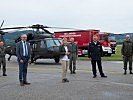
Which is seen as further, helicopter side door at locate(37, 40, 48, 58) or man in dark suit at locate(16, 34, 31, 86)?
helicopter side door at locate(37, 40, 48, 58)

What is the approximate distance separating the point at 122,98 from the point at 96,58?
6287 mm

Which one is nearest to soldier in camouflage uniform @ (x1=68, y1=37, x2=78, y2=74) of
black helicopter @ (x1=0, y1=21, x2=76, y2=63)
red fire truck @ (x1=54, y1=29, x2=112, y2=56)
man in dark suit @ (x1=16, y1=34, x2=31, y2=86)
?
man in dark suit @ (x1=16, y1=34, x2=31, y2=86)

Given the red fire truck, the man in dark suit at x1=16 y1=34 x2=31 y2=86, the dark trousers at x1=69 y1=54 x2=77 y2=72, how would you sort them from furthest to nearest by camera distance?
the red fire truck → the dark trousers at x1=69 y1=54 x2=77 y2=72 → the man in dark suit at x1=16 y1=34 x2=31 y2=86

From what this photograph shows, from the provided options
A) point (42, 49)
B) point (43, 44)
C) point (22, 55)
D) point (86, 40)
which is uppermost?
point (22, 55)

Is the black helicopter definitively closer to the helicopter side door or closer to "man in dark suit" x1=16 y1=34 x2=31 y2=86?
the helicopter side door

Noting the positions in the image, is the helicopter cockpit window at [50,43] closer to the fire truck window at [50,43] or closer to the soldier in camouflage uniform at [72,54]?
the fire truck window at [50,43]

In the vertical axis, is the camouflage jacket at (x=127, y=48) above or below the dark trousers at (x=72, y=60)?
above

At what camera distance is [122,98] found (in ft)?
35.0

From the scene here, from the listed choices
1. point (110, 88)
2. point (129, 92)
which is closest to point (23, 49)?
point (110, 88)

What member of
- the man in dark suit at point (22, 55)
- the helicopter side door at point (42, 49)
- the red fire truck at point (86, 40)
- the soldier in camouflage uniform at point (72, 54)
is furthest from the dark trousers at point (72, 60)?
the red fire truck at point (86, 40)

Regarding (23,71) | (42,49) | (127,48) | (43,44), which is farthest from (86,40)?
(23,71)

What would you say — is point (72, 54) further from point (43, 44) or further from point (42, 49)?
point (43, 44)

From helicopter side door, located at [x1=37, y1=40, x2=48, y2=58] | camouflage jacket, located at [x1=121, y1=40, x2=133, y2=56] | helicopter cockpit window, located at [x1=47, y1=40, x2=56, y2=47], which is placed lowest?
helicopter side door, located at [x1=37, y1=40, x2=48, y2=58]

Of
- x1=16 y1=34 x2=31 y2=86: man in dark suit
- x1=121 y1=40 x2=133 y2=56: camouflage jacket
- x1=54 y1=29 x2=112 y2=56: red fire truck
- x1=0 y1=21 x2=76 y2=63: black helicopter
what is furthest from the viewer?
x1=54 y1=29 x2=112 y2=56: red fire truck
